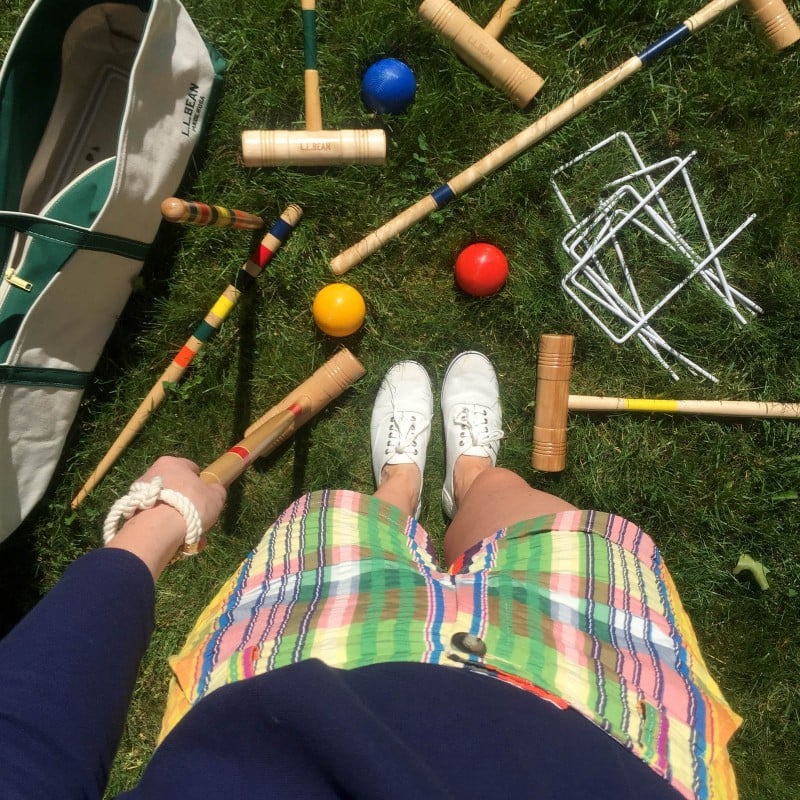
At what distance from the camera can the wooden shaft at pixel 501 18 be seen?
251 cm

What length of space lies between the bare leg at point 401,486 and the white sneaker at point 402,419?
0.02 m

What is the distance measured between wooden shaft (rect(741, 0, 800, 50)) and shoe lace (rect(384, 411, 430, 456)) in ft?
6.49

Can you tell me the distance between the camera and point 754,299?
2.65m

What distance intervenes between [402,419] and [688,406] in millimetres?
1100

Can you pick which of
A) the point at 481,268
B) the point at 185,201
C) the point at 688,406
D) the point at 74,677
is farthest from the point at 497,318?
the point at 74,677

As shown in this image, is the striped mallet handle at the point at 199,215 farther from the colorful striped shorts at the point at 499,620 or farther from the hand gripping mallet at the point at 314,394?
the colorful striped shorts at the point at 499,620

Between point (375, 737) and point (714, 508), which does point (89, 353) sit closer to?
point (375, 737)

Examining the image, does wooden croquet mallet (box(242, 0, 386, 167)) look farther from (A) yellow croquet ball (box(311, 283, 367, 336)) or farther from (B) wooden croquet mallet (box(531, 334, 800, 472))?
(B) wooden croquet mallet (box(531, 334, 800, 472))

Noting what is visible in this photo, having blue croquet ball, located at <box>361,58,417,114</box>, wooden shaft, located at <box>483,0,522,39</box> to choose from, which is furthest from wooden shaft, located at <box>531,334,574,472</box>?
wooden shaft, located at <box>483,0,522,39</box>

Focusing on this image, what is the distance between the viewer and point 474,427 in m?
2.60

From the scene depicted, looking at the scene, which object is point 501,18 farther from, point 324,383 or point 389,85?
point 324,383

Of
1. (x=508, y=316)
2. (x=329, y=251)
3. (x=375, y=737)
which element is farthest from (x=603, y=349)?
(x=375, y=737)

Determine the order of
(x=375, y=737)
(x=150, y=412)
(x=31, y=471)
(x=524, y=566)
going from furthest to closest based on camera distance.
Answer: (x=150, y=412) < (x=31, y=471) < (x=524, y=566) < (x=375, y=737)

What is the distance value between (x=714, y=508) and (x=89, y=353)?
8.13 ft
